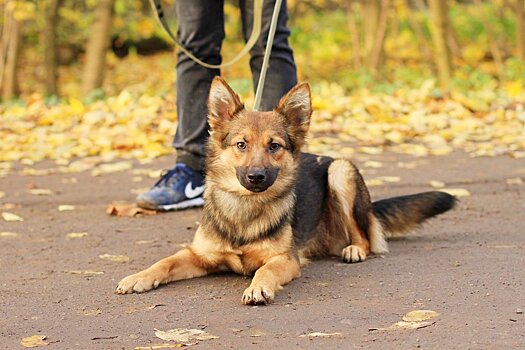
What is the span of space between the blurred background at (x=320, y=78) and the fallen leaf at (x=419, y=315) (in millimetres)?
5089

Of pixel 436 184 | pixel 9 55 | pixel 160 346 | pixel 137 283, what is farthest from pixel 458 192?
pixel 9 55

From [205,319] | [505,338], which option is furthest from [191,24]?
[505,338]

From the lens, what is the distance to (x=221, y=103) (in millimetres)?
4641

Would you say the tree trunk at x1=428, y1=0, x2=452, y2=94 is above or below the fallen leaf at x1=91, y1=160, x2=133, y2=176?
above

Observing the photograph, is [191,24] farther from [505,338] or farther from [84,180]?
[505,338]

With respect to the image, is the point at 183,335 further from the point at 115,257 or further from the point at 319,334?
the point at 115,257

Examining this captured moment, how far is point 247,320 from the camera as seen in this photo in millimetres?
3727

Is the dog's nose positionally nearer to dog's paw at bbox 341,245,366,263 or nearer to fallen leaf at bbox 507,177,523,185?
dog's paw at bbox 341,245,366,263

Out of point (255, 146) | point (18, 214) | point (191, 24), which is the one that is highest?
point (191, 24)

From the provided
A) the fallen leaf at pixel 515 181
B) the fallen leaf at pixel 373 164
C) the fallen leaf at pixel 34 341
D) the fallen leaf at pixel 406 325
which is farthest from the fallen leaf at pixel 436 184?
the fallen leaf at pixel 34 341

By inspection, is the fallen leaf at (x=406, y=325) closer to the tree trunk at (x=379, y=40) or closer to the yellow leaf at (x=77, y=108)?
the yellow leaf at (x=77, y=108)

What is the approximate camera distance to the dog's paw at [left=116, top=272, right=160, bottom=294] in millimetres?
4234

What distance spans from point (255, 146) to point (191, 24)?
176cm

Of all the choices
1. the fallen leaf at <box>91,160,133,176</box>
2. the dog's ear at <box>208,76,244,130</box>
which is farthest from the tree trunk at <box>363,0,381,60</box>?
the dog's ear at <box>208,76,244,130</box>
